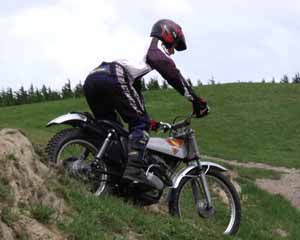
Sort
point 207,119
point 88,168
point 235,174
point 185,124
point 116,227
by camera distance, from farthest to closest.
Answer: point 207,119, point 235,174, point 185,124, point 88,168, point 116,227

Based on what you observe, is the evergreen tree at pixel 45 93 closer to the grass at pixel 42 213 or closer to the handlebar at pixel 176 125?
the handlebar at pixel 176 125

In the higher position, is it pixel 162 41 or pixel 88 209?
pixel 162 41

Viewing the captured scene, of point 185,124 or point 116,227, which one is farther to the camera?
point 185,124

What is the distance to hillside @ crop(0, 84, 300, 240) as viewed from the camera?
19.9ft

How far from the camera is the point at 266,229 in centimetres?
1133

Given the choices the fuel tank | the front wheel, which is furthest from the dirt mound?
the front wheel

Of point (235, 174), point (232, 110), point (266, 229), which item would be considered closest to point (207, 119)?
point (232, 110)

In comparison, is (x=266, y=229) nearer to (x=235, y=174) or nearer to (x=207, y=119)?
(x=235, y=174)

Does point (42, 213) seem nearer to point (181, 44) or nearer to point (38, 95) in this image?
point (181, 44)

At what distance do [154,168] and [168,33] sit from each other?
4.79 feet

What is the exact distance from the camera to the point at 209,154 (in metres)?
21.2

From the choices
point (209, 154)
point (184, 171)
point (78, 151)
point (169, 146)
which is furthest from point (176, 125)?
point (209, 154)

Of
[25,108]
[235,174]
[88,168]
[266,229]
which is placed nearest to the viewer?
[88,168]

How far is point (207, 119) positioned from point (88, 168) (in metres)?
21.5
